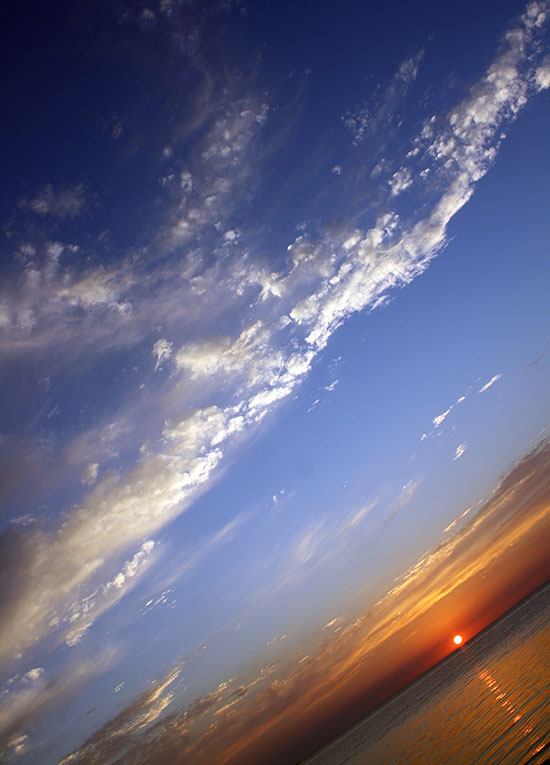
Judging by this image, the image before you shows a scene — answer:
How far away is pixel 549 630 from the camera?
60.7 meters

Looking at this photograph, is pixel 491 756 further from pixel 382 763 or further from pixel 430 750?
pixel 382 763

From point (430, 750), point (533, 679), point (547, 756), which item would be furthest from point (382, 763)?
point (547, 756)

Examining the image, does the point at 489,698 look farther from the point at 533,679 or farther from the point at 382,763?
the point at 382,763

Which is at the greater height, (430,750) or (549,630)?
(430,750)

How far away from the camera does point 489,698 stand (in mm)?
40375

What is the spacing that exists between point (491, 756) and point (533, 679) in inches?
704

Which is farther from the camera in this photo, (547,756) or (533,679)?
(533,679)

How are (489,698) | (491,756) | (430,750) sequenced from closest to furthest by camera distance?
(491,756), (430,750), (489,698)

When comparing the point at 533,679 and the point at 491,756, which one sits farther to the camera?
the point at 533,679

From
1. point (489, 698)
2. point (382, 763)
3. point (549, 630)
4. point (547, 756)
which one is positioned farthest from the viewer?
point (549, 630)

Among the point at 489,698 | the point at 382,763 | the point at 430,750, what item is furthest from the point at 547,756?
the point at 382,763

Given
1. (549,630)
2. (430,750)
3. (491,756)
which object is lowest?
(549,630)

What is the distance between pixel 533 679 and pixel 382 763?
77.7ft

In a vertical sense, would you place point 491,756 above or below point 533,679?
above
